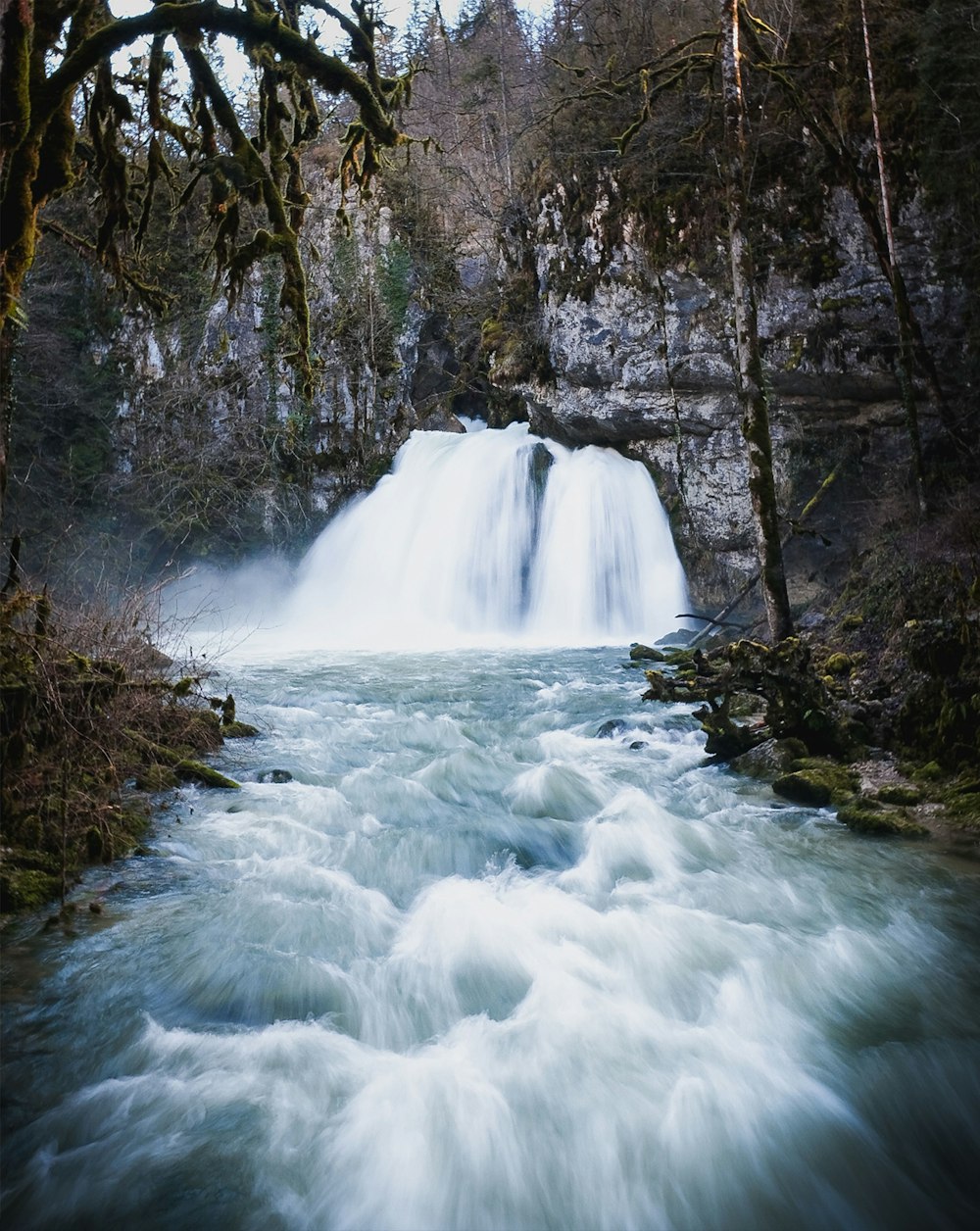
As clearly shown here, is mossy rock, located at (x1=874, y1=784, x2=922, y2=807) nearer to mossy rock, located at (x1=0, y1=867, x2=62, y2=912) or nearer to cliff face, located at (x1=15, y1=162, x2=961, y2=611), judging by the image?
cliff face, located at (x1=15, y1=162, x2=961, y2=611)

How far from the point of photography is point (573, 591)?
16.8 m

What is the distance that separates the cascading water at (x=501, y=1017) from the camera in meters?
2.60

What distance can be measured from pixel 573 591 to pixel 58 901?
1347 centimetres

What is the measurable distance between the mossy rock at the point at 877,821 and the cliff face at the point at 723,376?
8.43 m

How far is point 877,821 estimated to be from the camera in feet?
16.8

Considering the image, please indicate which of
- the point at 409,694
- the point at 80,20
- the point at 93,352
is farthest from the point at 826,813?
the point at 93,352

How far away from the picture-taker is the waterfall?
16531mm

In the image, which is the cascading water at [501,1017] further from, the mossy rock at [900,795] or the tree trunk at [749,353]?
the tree trunk at [749,353]

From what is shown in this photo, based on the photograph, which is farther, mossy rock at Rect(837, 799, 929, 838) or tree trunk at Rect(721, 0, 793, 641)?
tree trunk at Rect(721, 0, 793, 641)

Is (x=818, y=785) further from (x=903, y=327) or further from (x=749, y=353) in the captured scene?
(x=903, y=327)

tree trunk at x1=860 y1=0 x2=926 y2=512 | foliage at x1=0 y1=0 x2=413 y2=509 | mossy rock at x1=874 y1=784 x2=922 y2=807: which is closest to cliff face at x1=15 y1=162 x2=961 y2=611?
foliage at x1=0 y1=0 x2=413 y2=509

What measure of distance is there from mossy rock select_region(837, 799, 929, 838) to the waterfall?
10410 millimetres

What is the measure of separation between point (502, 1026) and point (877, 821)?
3052 mm

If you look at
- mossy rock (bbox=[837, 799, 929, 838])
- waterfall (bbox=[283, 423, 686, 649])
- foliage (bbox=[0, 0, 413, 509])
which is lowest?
mossy rock (bbox=[837, 799, 929, 838])
